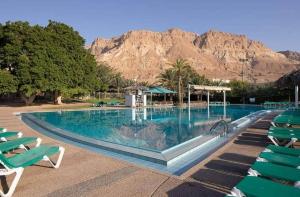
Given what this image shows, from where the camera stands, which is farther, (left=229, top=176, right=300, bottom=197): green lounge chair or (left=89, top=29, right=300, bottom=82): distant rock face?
(left=89, top=29, right=300, bottom=82): distant rock face

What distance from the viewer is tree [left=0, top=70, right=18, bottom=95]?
78.4 ft

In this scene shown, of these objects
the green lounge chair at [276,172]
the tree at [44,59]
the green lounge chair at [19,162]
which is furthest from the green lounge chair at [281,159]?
the tree at [44,59]

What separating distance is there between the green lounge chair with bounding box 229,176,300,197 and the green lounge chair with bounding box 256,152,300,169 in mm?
1117

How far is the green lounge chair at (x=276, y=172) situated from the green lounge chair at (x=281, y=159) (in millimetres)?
385

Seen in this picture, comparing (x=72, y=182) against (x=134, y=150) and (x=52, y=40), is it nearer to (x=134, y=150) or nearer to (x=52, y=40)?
(x=134, y=150)

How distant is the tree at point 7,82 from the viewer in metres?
23.9

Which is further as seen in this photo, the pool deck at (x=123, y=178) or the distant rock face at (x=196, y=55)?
the distant rock face at (x=196, y=55)

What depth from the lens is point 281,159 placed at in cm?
408

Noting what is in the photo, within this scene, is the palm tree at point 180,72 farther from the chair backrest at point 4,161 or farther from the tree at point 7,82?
the chair backrest at point 4,161

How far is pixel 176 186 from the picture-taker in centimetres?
407

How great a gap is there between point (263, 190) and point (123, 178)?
8.08ft

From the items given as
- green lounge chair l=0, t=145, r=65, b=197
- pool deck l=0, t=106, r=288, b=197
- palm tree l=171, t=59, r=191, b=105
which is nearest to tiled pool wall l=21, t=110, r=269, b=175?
pool deck l=0, t=106, r=288, b=197

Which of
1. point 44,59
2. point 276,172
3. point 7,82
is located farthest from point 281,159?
point 44,59

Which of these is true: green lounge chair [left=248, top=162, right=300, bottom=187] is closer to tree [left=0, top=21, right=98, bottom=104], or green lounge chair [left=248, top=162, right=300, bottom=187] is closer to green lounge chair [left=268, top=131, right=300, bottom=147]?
green lounge chair [left=268, top=131, right=300, bottom=147]
